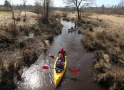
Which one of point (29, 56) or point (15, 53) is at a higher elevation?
point (15, 53)

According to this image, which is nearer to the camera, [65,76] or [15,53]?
[65,76]

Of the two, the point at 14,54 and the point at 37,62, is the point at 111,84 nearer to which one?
the point at 37,62

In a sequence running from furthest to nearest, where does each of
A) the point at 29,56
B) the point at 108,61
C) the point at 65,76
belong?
1. the point at 29,56
2. the point at 108,61
3. the point at 65,76

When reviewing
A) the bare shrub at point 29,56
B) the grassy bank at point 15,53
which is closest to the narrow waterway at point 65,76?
the bare shrub at point 29,56

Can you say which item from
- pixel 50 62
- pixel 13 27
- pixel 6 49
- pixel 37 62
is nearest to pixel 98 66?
pixel 50 62

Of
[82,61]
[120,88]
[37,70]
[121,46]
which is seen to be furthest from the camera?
[121,46]

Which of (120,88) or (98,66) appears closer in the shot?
(120,88)

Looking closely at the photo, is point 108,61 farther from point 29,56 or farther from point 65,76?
point 29,56

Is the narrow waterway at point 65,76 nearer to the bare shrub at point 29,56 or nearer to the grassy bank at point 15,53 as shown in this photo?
the bare shrub at point 29,56

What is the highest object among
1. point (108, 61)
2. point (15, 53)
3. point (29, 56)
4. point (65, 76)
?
point (15, 53)

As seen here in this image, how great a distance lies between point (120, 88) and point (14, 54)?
31.9 ft

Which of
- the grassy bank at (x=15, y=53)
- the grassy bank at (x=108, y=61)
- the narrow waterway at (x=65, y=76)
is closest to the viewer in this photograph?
the grassy bank at (x=108, y=61)

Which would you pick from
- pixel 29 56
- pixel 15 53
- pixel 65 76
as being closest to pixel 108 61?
pixel 65 76

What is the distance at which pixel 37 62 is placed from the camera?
14.8m
